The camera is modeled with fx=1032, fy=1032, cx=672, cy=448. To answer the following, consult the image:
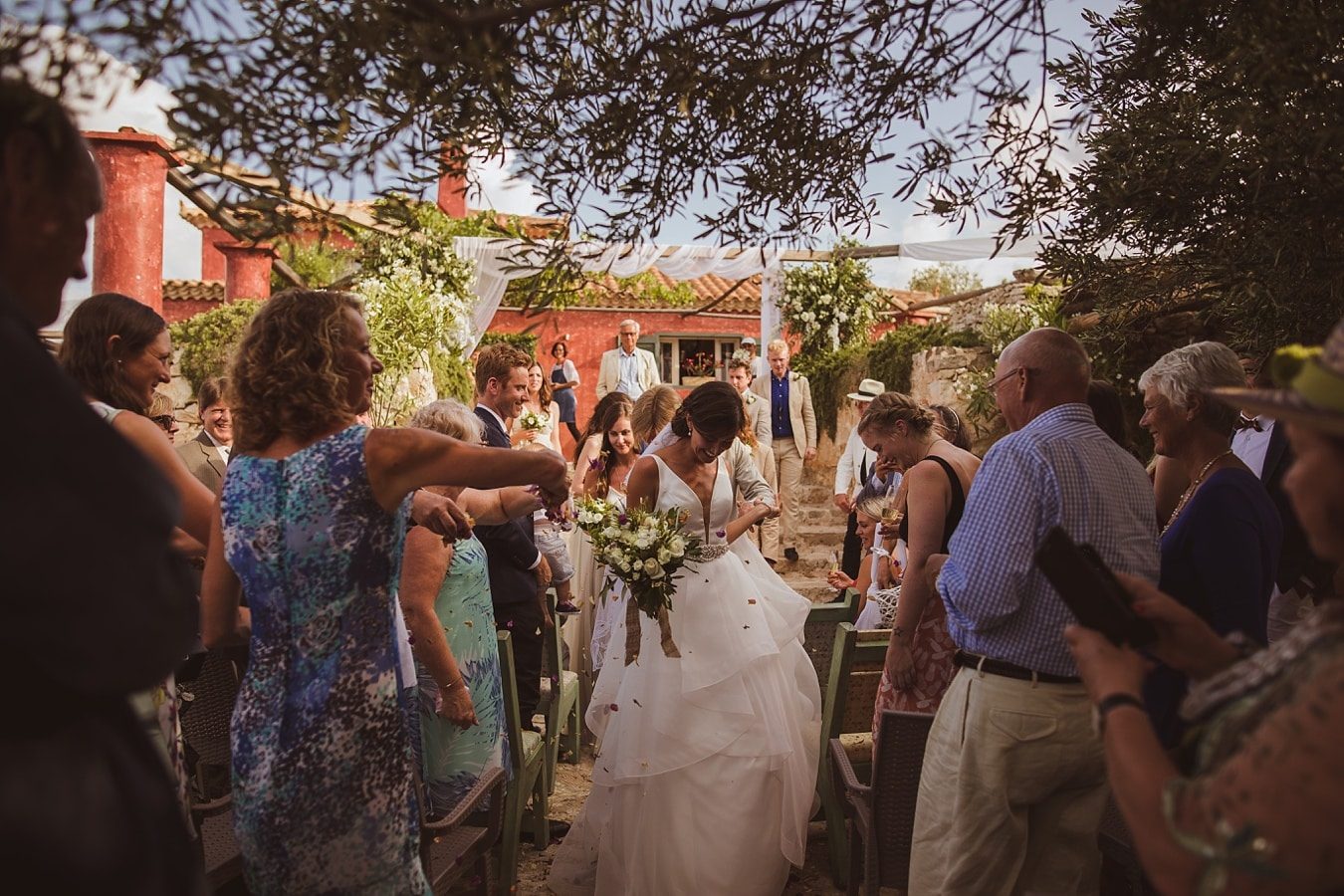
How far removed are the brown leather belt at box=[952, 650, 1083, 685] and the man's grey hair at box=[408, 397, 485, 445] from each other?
7.27ft

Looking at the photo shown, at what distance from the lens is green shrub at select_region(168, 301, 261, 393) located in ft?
50.2

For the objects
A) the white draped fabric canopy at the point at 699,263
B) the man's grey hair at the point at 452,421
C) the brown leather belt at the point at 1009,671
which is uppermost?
the white draped fabric canopy at the point at 699,263

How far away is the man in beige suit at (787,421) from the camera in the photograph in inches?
542

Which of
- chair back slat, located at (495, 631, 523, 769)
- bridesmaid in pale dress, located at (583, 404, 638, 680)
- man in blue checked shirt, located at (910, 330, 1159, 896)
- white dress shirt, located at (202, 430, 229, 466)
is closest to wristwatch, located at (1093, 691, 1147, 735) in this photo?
man in blue checked shirt, located at (910, 330, 1159, 896)

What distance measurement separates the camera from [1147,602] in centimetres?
187

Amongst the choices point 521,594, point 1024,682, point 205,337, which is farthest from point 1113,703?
point 205,337

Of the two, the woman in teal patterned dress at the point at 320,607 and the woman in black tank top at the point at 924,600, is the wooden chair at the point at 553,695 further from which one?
the woman in teal patterned dress at the point at 320,607

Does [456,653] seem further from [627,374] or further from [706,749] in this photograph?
[627,374]

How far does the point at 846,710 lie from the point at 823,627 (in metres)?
0.55

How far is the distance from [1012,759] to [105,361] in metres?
2.98

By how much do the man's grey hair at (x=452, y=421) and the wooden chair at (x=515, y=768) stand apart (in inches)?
34.6

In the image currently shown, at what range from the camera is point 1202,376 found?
135 inches

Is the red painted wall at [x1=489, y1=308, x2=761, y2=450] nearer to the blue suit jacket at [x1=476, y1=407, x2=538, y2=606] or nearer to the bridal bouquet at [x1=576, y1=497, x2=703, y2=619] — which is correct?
the blue suit jacket at [x1=476, y1=407, x2=538, y2=606]

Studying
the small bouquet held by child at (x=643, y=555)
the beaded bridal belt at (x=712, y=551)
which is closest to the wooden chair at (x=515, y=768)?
the small bouquet held by child at (x=643, y=555)
